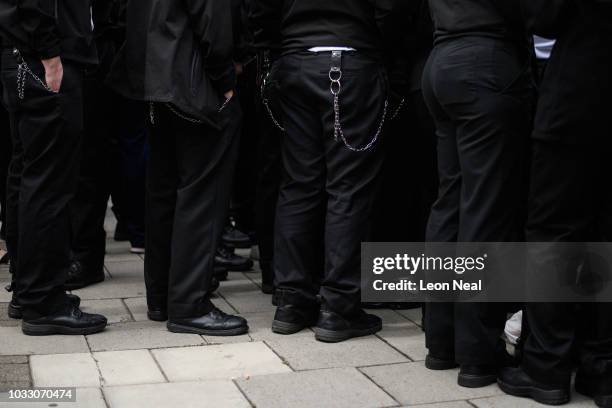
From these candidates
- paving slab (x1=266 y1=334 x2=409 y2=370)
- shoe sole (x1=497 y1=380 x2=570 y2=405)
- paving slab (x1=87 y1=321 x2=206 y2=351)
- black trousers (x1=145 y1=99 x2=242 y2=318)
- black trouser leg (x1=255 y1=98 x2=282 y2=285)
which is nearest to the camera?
shoe sole (x1=497 y1=380 x2=570 y2=405)

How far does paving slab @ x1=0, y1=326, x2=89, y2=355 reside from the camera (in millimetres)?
4410

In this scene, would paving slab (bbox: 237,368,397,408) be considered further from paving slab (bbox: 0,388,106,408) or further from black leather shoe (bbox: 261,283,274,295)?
black leather shoe (bbox: 261,283,274,295)

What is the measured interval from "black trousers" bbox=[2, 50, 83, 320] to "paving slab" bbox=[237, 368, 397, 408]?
1.20 metres

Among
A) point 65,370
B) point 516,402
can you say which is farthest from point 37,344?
point 516,402

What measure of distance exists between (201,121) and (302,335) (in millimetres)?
1106

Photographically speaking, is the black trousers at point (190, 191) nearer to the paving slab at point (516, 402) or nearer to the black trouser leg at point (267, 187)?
the black trouser leg at point (267, 187)

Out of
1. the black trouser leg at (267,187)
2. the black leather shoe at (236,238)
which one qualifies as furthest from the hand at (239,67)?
the black leather shoe at (236,238)

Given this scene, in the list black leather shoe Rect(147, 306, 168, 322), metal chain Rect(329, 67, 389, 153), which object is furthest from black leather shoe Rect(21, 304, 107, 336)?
metal chain Rect(329, 67, 389, 153)

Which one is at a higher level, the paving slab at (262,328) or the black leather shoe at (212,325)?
the black leather shoe at (212,325)

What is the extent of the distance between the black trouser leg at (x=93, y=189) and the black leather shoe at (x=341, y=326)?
1.62 metres

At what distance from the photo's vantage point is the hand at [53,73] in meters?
4.41

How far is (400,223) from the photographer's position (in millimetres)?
5336

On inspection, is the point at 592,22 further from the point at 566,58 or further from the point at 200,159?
the point at 200,159

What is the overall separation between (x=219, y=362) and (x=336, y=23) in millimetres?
1602
